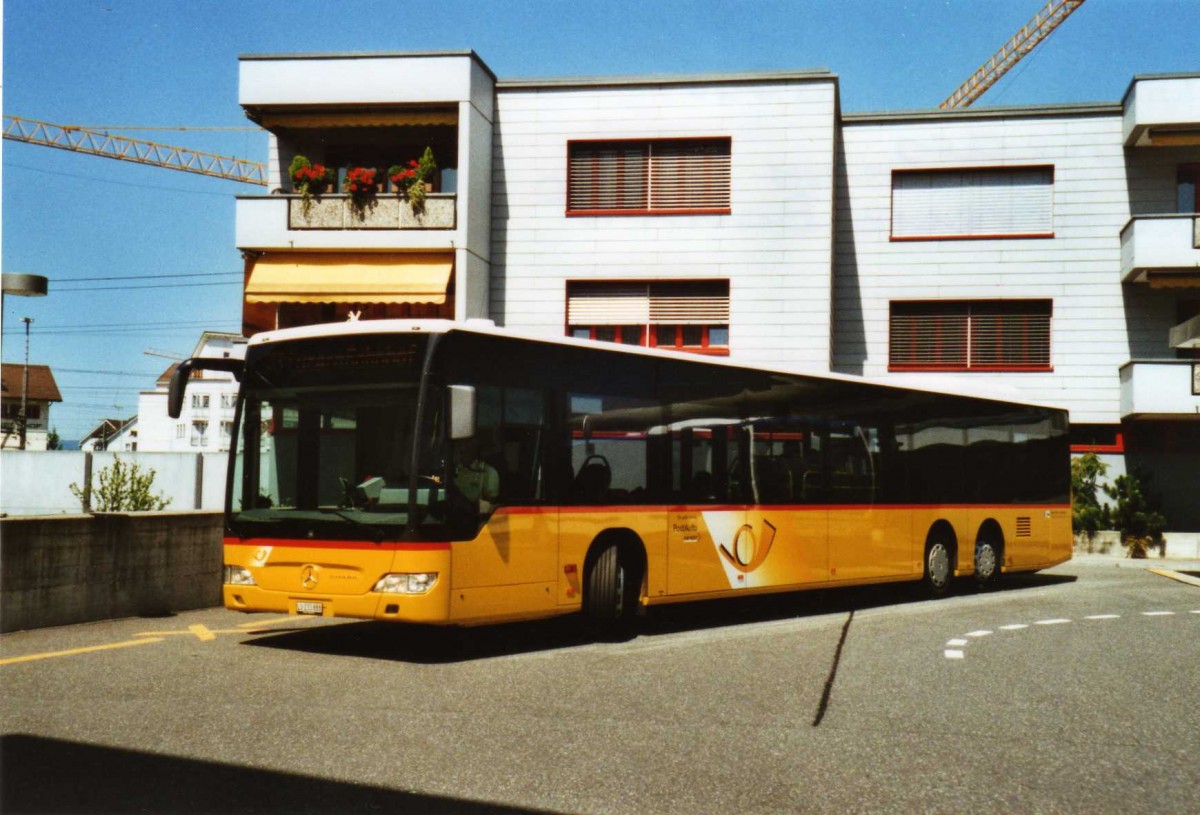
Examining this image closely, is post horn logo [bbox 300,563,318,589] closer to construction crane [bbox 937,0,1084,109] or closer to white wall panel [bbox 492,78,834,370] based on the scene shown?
white wall panel [bbox 492,78,834,370]

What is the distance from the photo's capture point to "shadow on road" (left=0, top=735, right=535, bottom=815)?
5.64 metres

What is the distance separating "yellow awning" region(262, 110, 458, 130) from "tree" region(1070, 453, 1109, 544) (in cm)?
1510

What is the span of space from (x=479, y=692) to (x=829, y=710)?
240cm

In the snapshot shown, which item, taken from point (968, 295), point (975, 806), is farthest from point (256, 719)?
point (968, 295)

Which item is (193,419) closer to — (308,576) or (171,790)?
(308,576)

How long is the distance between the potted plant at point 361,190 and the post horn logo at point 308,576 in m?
16.5

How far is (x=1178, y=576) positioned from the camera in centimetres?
2123

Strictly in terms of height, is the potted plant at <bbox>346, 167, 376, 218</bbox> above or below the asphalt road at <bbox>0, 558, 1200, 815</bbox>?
above

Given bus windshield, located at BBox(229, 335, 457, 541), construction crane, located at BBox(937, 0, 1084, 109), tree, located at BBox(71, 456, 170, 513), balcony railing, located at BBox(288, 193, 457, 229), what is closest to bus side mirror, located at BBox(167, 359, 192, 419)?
bus windshield, located at BBox(229, 335, 457, 541)

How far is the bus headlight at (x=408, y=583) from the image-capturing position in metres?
10.0

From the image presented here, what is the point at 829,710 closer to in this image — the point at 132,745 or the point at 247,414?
the point at 132,745

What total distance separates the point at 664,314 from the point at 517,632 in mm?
14978

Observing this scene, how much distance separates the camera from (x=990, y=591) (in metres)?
18.8

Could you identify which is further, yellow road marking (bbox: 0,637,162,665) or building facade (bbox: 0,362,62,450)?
building facade (bbox: 0,362,62,450)
